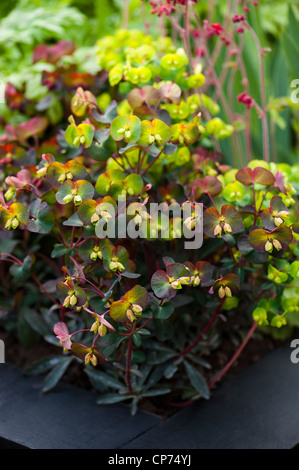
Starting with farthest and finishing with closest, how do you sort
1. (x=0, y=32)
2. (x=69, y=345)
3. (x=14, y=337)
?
(x=0, y=32) → (x=14, y=337) → (x=69, y=345)

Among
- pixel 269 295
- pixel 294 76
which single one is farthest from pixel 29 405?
pixel 294 76

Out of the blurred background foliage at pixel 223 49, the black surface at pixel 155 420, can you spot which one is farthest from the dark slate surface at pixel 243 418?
the blurred background foliage at pixel 223 49

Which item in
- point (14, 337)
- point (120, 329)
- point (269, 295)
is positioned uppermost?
point (120, 329)

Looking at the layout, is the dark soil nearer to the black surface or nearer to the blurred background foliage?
the black surface

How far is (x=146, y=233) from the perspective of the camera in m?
1.03

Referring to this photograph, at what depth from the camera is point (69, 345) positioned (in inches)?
36.9

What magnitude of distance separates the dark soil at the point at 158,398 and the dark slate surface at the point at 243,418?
0.17 feet

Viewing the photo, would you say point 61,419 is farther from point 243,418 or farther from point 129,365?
point 243,418

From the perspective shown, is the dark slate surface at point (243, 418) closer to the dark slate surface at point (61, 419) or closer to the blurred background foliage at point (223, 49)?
the dark slate surface at point (61, 419)

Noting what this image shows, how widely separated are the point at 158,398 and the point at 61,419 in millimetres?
231

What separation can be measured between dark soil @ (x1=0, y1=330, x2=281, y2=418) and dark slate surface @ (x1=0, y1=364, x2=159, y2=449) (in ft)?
0.17

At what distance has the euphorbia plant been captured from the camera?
969mm
